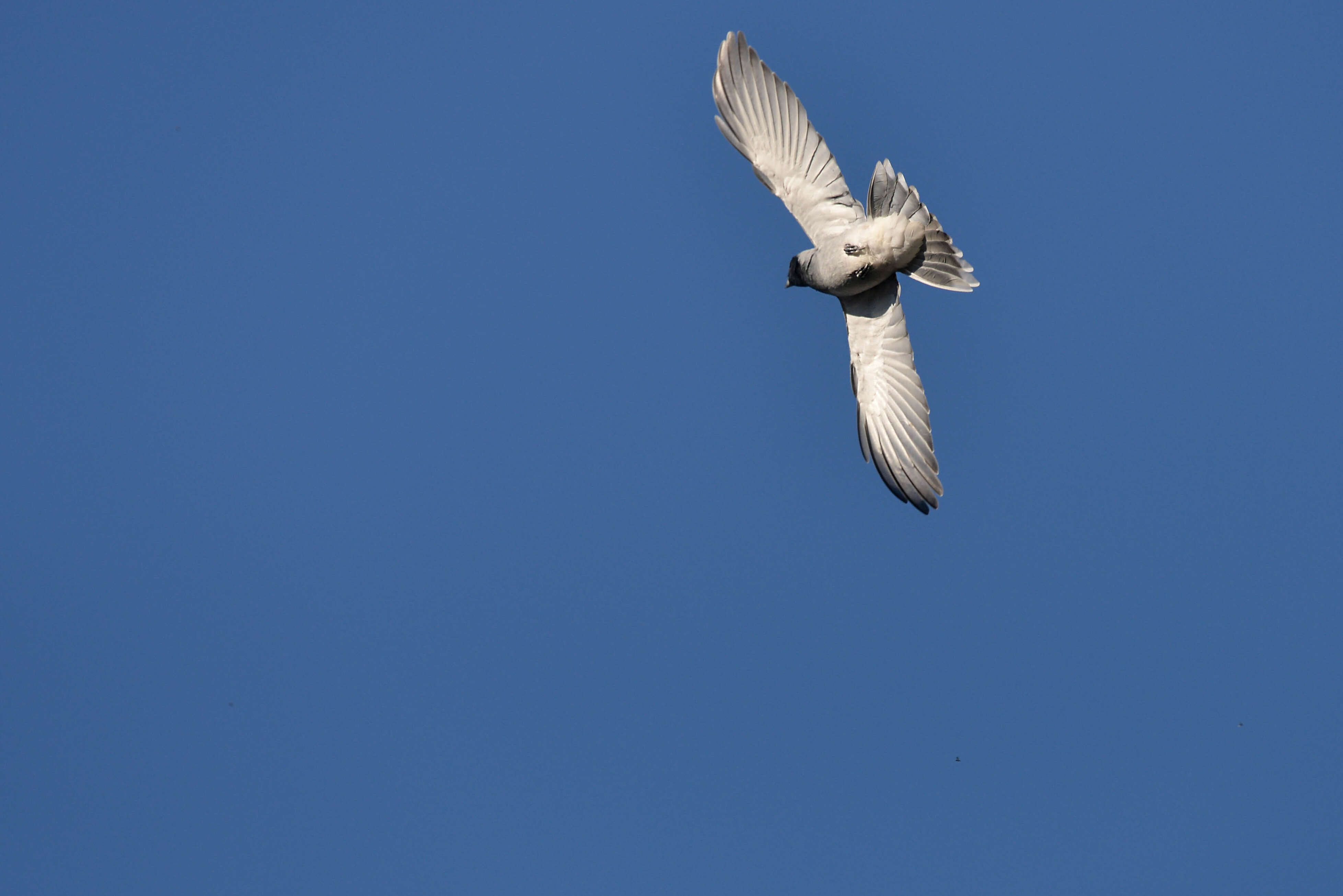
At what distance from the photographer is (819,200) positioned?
41.9 ft

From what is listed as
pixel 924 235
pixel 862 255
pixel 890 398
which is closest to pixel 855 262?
pixel 862 255

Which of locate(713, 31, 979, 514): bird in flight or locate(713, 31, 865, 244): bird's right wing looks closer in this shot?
locate(713, 31, 979, 514): bird in flight

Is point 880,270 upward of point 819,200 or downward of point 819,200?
downward

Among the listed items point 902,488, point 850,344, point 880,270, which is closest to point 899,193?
point 880,270

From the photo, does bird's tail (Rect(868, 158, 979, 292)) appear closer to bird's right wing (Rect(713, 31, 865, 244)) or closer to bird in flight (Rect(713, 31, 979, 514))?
bird in flight (Rect(713, 31, 979, 514))

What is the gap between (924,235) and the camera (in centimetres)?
1215

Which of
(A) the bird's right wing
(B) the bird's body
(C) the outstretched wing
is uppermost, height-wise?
(A) the bird's right wing

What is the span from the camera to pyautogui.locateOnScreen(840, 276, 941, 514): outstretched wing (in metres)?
12.7

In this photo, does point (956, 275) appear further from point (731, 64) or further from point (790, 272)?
point (731, 64)

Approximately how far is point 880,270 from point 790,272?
1028 millimetres

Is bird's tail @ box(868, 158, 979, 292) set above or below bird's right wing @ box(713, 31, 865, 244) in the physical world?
below

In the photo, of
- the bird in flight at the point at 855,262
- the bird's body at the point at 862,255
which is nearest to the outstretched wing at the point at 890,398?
the bird in flight at the point at 855,262

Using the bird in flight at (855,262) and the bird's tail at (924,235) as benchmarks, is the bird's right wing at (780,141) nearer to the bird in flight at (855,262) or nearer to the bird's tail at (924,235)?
the bird in flight at (855,262)

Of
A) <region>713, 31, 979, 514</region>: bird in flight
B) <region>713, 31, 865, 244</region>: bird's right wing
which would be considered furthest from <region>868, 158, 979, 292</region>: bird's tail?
<region>713, 31, 865, 244</region>: bird's right wing
